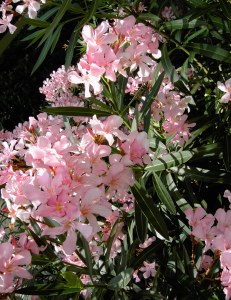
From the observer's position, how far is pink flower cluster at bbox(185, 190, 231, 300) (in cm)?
97

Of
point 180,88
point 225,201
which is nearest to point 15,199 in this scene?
point 180,88

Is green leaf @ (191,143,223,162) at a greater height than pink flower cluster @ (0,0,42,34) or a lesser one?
lesser

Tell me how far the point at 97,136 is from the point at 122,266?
0.51 m

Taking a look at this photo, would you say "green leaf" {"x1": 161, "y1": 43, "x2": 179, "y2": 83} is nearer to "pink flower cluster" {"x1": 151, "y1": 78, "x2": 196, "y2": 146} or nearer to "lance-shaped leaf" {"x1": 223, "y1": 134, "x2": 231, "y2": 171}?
"pink flower cluster" {"x1": 151, "y1": 78, "x2": 196, "y2": 146}

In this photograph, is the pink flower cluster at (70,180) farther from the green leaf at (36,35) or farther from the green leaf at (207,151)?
the green leaf at (36,35)

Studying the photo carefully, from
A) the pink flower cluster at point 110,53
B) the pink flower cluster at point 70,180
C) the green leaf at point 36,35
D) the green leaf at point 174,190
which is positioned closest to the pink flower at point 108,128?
the pink flower cluster at point 70,180

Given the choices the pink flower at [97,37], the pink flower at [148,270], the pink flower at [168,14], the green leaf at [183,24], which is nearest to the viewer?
the pink flower at [97,37]

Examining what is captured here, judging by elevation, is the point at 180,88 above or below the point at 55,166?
below

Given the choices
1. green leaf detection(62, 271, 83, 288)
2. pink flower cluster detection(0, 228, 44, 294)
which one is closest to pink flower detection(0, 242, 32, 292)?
pink flower cluster detection(0, 228, 44, 294)

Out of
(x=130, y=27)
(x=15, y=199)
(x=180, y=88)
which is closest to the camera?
(x=15, y=199)

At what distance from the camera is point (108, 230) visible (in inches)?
63.0

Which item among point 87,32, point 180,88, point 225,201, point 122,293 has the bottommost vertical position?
point 225,201

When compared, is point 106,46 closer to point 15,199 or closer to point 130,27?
point 130,27

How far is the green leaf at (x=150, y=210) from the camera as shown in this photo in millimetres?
1099
